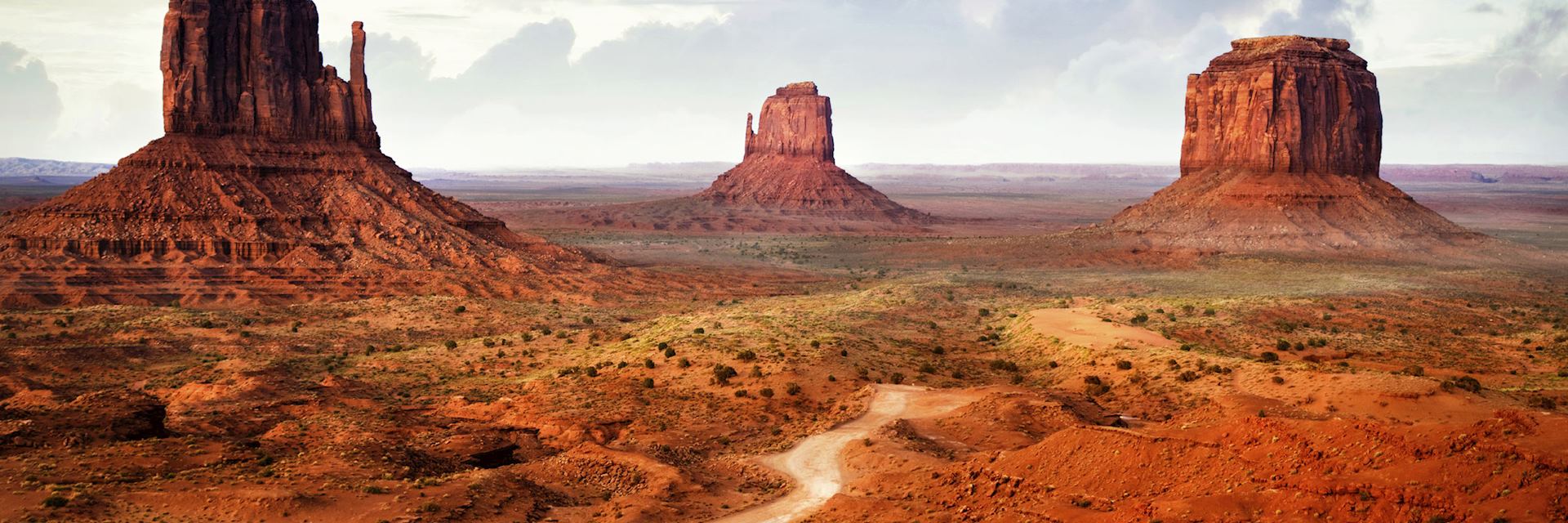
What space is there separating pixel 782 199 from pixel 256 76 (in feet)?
331

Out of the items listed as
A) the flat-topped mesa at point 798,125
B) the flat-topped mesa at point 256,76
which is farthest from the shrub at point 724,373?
the flat-topped mesa at point 798,125

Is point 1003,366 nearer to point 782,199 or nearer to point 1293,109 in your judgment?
point 1293,109

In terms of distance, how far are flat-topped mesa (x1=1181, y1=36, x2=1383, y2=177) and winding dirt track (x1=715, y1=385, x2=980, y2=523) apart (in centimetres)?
7162

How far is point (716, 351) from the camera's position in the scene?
45969 millimetres

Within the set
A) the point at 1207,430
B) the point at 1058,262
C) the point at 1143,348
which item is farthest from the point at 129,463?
the point at 1058,262

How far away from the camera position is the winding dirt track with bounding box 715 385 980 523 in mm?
27625

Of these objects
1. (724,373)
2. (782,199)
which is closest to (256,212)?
(724,373)

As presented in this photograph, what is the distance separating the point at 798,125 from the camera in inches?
7032

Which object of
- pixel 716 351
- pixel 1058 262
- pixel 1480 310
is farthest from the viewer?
pixel 1058 262

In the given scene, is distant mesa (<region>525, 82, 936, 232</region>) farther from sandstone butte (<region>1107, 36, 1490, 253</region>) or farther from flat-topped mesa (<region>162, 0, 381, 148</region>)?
flat-topped mesa (<region>162, 0, 381, 148</region>)

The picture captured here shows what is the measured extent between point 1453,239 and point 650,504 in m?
93.6

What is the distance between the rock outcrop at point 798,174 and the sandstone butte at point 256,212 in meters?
88.2

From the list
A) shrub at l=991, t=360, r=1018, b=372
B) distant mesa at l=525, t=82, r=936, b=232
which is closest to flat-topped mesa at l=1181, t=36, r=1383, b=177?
distant mesa at l=525, t=82, r=936, b=232

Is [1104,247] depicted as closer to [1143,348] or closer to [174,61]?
[1143,348]
